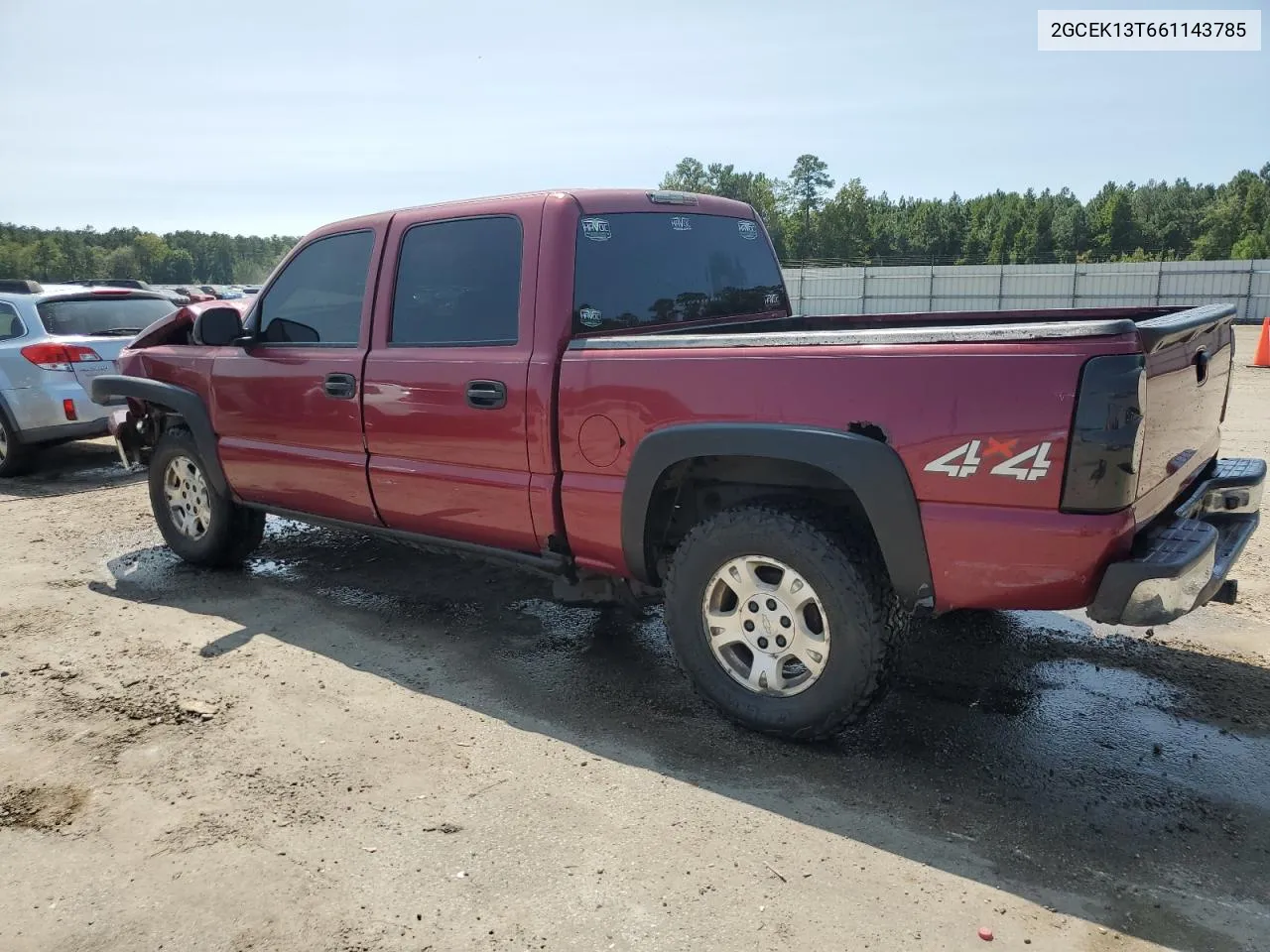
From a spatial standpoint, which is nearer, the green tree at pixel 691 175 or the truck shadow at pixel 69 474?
the truck shadow at pixel 69 474

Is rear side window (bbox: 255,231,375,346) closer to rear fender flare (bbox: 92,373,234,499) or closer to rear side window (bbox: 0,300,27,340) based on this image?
rear fender flare (bbox: 92,373,234,499)

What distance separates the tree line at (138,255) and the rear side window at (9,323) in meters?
69.4

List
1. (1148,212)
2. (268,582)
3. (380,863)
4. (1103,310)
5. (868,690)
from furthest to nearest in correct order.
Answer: (1148,212) < (268,582) < (1103,310) < (868,690) < (380,863)

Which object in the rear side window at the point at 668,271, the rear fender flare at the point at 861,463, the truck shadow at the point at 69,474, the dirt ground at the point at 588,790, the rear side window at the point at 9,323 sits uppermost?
the rear side window at the point at 668,271

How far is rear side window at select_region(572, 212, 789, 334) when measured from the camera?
150 inches

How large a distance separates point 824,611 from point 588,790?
99 centimetres

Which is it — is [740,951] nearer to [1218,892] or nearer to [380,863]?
[380,863]

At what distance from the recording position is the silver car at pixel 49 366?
830 cm

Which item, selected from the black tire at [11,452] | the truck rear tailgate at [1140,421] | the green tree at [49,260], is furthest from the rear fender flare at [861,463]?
the green tree at [49,260]

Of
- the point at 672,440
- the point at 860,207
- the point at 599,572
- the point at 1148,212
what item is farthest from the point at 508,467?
the point at 1148,212

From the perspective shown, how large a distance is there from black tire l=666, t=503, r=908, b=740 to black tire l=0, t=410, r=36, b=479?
25.0 feet

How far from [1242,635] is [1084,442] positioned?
2.42 metres

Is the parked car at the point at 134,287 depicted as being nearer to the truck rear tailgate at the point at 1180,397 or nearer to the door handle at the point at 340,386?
the door handle at the point at 340,386

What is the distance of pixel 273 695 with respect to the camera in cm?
391
